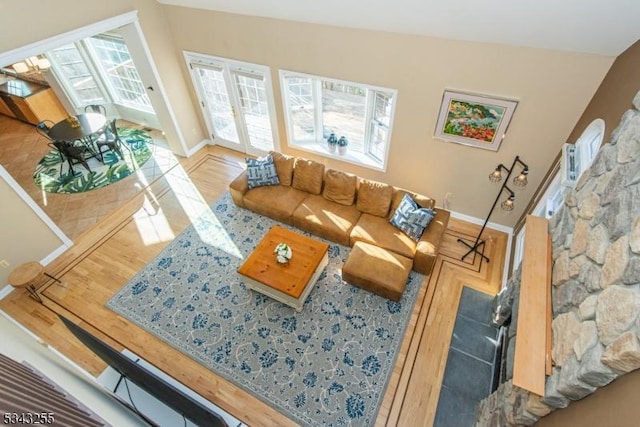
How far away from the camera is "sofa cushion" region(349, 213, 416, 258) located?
4293mm

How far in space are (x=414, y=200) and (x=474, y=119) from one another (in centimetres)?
132

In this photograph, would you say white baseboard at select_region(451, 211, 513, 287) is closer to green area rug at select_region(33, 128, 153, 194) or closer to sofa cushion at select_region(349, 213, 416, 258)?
sofa cushion at select_region(349, 213, 416, 258)

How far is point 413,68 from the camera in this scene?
13.5 feet

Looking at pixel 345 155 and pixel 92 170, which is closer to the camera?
pixel 345 155

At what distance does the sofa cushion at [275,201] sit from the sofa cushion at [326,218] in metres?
0.12

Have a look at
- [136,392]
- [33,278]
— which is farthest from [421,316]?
[33,278]

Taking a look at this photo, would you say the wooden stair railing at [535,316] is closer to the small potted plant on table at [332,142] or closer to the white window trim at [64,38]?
the small potted plant on table at [332,142]

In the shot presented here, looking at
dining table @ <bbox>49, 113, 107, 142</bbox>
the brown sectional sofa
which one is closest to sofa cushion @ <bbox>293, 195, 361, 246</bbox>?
the brown sectional sofa

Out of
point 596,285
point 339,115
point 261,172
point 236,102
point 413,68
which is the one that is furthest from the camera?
point 236,102

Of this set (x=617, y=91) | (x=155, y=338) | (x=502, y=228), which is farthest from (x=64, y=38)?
(x=502, y=228)

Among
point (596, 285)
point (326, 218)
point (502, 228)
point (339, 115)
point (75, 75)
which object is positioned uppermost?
point (596, 285)

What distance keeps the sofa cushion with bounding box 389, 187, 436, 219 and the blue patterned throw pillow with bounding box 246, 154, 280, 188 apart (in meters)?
1.96

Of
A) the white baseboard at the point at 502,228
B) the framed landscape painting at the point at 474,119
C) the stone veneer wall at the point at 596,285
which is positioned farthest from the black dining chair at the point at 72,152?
the stone veneer wall at the point at 596,285

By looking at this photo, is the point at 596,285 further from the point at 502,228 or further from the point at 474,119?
the point at 502,228
